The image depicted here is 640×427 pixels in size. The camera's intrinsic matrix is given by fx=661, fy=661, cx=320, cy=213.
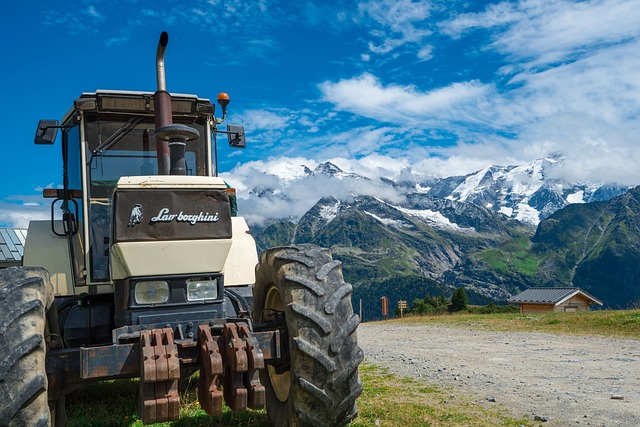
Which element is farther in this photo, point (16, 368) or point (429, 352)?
point (429, 352)

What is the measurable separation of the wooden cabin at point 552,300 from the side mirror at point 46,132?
55487 millimetres

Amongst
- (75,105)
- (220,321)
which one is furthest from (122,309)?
(75,105)

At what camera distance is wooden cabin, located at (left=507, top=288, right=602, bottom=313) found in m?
60.2

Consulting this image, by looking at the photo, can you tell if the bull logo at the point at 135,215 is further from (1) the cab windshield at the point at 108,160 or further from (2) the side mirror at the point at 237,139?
(2) the side mirror at the point at 237,139

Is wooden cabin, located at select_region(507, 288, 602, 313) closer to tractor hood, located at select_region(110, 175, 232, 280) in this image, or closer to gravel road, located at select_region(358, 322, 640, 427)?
gravel road, located at select_region(358, 322, 640, 427)

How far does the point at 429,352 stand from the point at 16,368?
11.2 meters

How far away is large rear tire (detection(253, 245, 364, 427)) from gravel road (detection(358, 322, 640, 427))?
280cm

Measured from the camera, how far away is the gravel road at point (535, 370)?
7.78 meters

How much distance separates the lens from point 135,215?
6.06 m

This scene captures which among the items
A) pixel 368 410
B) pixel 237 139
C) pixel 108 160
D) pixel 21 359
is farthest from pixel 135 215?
pixel 368 410

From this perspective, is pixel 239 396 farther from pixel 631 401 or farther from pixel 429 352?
pixel 429 352

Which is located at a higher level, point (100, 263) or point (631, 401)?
point (100, 263)

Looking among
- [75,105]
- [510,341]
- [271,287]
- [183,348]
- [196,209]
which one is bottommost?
[510,341]

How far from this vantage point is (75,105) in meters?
7.45
